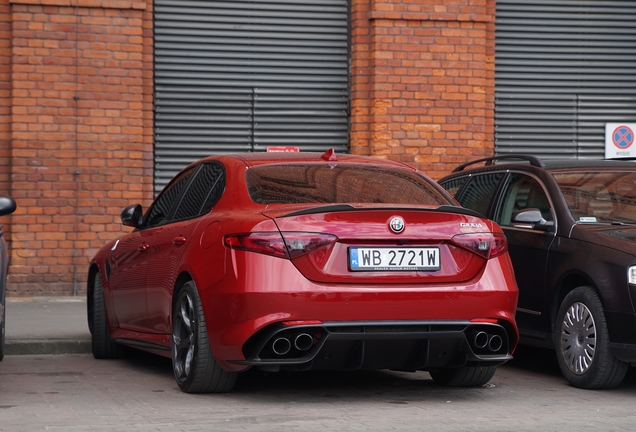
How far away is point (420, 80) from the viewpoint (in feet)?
46.1

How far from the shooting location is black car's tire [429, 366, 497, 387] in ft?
24.6

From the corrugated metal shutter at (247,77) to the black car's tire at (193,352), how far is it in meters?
6.76

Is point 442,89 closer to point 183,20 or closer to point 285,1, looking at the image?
point 285,1

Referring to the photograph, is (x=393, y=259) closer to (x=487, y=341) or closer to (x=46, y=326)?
(x=487, y=341)

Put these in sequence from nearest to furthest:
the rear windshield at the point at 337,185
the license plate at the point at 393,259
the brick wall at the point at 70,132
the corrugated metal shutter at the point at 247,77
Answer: the license plate at the point at 393,259 < the rear windshield at the point at 337,185 < the brick wall at the point at 70,132 < the corrugated metal shutter at the point at 247,77

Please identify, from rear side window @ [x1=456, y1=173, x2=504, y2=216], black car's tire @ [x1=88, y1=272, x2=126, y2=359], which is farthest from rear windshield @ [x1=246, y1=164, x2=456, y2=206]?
black car's tire @ [x1=88, y1=272, x2=126, y2=359]

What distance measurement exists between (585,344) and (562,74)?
789 centimetres

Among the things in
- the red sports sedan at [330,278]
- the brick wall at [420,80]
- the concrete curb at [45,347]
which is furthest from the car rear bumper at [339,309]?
the brick wall at [420,80]

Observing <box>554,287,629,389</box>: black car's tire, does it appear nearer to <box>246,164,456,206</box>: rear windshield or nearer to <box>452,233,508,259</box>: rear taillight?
<box>452,233,508,259</box>: rear taillight

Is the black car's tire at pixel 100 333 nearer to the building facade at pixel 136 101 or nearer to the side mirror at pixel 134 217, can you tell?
the side mirror at pixel 134 217

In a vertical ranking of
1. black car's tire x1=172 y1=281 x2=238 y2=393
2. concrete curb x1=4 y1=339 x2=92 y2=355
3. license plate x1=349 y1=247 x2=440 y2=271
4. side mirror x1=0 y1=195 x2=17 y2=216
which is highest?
side mirror x1=0 y1=195 x2=17 y2=216

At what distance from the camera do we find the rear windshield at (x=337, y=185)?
275 inches

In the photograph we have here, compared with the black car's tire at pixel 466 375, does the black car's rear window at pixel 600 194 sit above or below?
above

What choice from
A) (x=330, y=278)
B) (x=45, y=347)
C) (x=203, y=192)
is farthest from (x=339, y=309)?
(x=45, y=347)
